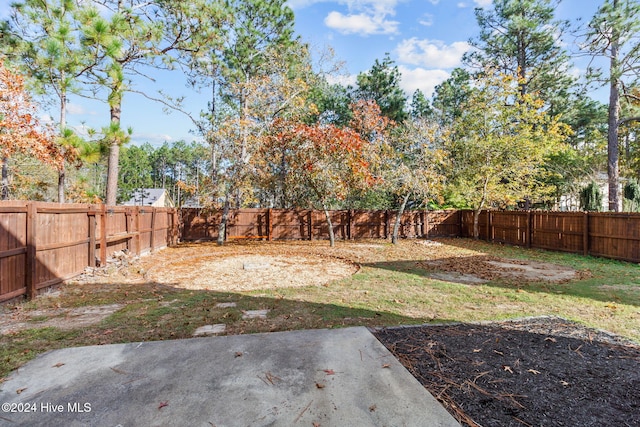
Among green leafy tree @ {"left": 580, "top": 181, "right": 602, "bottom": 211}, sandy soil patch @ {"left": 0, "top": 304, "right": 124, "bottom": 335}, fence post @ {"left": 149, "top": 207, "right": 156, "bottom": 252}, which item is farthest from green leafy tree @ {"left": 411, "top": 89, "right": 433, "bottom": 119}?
sandy soil patch @ {"left": 0, "top": 304, "right": 124, "bottom": 335}

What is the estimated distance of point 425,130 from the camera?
11.4 meters

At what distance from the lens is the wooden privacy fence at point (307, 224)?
13.6 meters

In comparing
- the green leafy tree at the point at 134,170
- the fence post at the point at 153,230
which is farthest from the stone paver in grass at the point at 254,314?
the green leafy tree at the point at 134,170

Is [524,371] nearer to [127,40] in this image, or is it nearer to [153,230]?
[153,230]

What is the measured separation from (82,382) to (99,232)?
17.3 ft

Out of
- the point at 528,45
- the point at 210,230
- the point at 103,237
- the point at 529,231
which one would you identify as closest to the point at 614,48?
the point at 528,45

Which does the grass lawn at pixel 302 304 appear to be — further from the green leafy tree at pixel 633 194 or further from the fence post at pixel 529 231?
the green leafy tree at pixel 633 194

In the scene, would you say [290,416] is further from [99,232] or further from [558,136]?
[558,136]

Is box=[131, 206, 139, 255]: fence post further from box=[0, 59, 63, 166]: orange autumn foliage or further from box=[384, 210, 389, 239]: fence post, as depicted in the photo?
box=[384, 210, 389, 239]: fence post

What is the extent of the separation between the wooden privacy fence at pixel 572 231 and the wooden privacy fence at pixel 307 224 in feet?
8.78

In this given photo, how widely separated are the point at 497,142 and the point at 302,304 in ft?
37.6

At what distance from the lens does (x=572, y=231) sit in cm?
960

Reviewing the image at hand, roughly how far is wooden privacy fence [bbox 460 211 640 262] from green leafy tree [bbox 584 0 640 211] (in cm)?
373

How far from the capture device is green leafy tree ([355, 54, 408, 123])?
57.1ft
